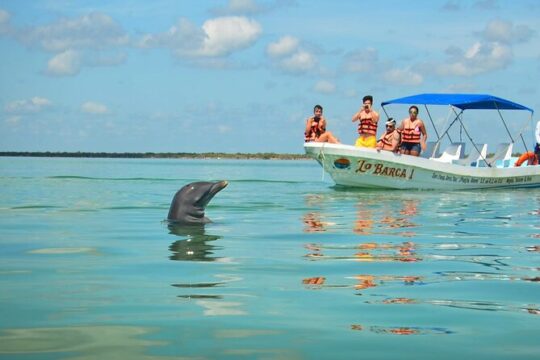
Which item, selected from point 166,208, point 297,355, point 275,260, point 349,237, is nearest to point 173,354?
point 297,355

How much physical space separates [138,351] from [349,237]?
5893 mm

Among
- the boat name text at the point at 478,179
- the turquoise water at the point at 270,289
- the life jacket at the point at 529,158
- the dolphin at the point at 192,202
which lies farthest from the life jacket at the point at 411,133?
the dolphin at the point at 192,202

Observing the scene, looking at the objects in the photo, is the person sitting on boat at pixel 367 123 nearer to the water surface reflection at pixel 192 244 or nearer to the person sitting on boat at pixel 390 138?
the person sitting on boat at pixel 390 138

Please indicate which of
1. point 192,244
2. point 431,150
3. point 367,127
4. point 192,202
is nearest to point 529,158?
point 431,150

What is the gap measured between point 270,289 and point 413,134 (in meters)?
16.5

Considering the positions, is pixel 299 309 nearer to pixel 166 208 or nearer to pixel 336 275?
pixel 336 275

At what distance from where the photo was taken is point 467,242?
9.61 meters

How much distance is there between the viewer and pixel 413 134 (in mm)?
22000

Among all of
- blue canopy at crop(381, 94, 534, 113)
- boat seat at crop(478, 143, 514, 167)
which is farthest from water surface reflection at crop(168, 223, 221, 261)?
boat seat at crop(478, 143, 514, 167)

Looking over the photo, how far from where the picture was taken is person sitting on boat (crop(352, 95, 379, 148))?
68.5 feet

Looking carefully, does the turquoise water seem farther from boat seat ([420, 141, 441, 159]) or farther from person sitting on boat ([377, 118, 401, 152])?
boat seat ([420, 141, 441, 159])

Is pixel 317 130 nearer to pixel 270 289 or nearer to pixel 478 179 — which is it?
pixel 478 179

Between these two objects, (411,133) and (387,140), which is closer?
(387,140)

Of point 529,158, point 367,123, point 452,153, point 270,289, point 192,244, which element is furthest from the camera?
point 529,158
